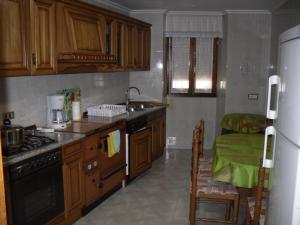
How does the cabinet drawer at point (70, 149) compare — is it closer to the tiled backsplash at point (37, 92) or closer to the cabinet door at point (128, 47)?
the tiled backsplash at point (37, 92)

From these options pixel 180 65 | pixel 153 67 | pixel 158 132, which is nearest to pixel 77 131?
pixel 158 132

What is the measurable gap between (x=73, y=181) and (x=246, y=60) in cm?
362

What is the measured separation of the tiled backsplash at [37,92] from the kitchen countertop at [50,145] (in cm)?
31

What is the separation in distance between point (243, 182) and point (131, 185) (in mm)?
1805

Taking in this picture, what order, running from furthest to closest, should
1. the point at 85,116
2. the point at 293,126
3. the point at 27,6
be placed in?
1. the point at 85,116
2. the point at 27,6
3. the point at 293,126

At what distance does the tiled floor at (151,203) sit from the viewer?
3.16 meters

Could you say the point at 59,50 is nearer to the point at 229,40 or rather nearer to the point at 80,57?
the point at 80,57

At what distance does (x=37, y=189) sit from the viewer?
2.47 metres

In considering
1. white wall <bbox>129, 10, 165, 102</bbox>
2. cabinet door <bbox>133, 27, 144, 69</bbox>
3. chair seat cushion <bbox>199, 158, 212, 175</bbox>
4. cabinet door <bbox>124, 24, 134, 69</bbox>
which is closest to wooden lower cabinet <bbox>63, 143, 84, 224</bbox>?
chair seat cushion <bbox>199, 158, 212, 175</bbox>

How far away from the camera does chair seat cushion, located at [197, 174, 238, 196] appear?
2730 mm

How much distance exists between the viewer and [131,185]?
13.3ft

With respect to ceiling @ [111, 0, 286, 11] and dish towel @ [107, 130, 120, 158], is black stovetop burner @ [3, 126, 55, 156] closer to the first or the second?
dish towel @ [107, 130, 120, 158]

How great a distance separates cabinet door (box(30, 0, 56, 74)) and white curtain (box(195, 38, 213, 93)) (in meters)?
3.39

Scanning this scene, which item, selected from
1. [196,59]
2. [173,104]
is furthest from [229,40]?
[173,104]
